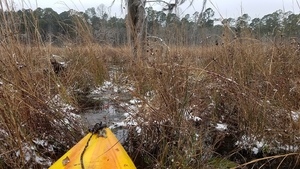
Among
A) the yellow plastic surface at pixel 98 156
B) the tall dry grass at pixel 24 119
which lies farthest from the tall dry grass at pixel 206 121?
the tall dry grass at pixel 24 119

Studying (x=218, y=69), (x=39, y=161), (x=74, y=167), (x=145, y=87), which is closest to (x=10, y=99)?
(x=39, y=161)

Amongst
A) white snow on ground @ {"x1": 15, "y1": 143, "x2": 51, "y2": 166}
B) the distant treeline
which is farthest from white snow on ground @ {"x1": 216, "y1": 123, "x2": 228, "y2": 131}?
white snow on ground @ {"x1": 15, "y1": 143, "x2": 51, "y2": 166}

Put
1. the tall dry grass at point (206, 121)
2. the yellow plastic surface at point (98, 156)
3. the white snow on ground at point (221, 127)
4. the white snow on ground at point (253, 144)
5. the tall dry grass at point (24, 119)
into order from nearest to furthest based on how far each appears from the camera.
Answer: the yellow plastic surface at point (98, 156) < the tall dry grass at point (24, 119) < the tall dry grass at point (206, 121) < the white snow on ground at point (253, 144) < the white snow on ground at point (221, 127)

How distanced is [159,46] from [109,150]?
1.32 m

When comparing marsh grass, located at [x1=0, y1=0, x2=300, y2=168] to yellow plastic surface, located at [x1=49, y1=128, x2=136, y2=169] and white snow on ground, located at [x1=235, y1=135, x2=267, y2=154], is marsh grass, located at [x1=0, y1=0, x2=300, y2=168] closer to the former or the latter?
white snow on ground, located at [x1=235, y1=135, x2=267, y2=154]

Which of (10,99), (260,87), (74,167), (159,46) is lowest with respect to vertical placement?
(74,167)

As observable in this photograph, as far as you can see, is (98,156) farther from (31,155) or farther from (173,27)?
(173,27)

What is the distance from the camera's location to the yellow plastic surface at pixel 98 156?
4.29 ft

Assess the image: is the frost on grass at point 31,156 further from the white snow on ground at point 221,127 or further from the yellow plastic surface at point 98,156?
the white snow on ground at point 221,127

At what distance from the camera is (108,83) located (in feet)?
14.2

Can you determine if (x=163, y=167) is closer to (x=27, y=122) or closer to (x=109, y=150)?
(x=109, y=150)

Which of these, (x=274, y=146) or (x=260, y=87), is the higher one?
(x=260, y=87)

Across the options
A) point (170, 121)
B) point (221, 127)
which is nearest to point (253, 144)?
point (221, 127)

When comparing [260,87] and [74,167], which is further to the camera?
[260,87]
